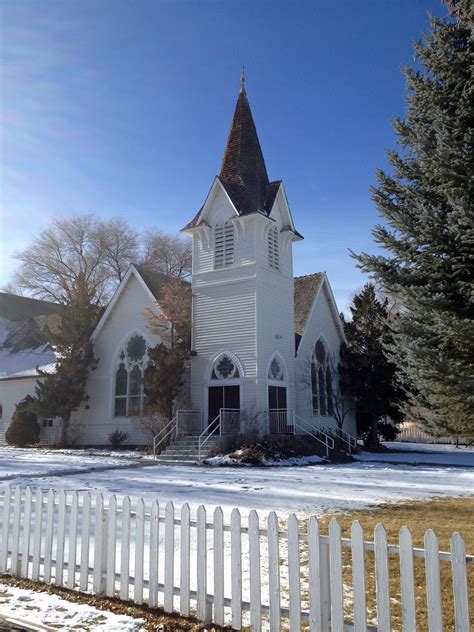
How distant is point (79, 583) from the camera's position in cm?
550

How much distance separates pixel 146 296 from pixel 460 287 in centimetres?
1965

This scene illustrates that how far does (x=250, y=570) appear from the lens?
4.42 m

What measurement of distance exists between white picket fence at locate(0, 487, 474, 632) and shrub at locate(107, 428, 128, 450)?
19988 mm

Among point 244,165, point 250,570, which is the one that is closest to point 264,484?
point 250,570

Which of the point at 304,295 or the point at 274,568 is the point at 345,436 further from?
the point at 274,568

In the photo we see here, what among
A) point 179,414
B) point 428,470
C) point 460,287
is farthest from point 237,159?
point 460,287

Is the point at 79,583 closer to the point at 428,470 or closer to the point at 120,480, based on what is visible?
the point at 120,480

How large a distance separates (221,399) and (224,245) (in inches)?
278

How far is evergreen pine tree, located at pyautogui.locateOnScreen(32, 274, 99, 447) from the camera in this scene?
2653 cm

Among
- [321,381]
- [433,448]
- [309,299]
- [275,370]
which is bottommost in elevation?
[433,448]

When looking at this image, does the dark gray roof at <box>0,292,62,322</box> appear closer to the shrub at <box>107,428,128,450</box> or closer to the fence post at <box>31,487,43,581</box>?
the shrub at <box>107,428,128,450</box>

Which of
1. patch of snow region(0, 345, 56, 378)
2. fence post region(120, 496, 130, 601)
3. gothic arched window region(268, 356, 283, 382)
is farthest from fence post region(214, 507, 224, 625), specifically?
patch of snow region(0, 345, 56, 378)

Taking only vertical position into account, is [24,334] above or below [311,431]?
above

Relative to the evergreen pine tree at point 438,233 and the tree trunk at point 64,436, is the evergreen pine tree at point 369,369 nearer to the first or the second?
the tree trunk at point 64,436
